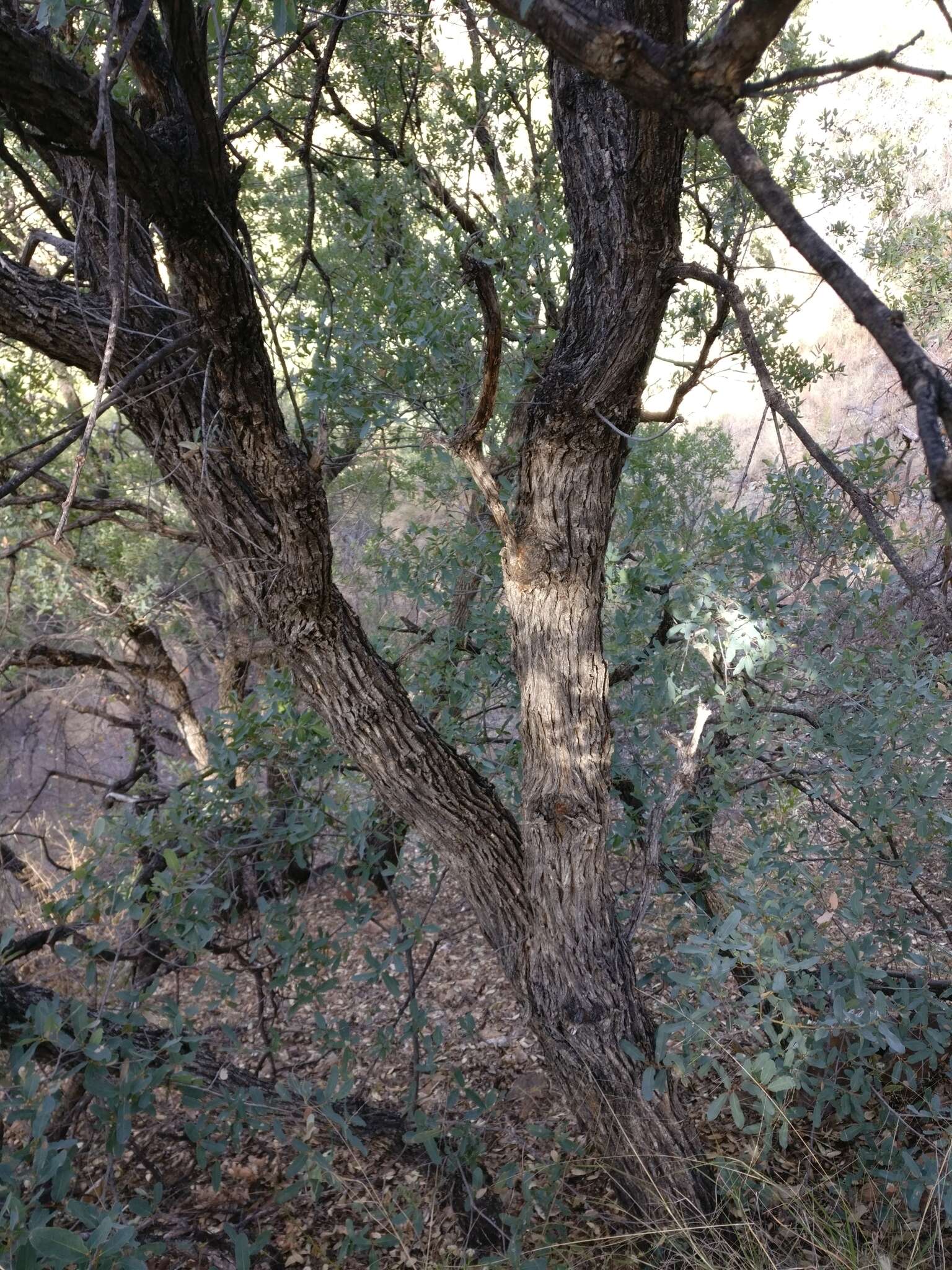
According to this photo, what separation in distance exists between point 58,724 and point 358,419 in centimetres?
622

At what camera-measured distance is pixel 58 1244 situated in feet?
4.56

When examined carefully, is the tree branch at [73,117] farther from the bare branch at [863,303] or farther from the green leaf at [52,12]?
the bare branch at [863,303]

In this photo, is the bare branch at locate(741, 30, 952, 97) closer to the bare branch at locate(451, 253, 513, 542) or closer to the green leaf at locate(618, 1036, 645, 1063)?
the bare branch at locate(451, 253, 513, 542)

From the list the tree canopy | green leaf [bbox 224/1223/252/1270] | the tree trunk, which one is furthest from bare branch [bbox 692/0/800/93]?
green leaf [bbox 224/1223/252/1270]

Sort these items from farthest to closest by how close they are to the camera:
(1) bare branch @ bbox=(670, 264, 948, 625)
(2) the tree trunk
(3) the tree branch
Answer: (2) the tree trunk, (3) the tree branch, (1) bare branch @ bbox=(670, 264, 948, 625)

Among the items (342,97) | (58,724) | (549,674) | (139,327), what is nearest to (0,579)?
(58,724)

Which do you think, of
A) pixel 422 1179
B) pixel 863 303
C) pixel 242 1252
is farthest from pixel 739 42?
pixel 422 1179

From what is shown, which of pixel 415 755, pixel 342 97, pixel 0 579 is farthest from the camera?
pixel 0 579

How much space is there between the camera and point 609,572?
303cm

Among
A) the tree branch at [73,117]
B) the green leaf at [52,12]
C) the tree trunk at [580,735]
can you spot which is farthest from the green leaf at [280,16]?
the tree trunk at [580,735]

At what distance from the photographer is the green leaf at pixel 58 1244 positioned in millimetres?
1369

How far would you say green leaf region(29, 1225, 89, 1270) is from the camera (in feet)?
4.49

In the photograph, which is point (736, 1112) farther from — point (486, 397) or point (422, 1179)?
point (486, 397)

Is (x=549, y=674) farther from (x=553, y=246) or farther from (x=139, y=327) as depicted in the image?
(x=553, y=246)
